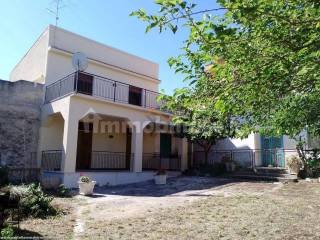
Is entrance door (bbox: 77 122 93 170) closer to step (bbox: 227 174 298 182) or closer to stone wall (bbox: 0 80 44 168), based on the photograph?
stone wall (bbox: 0 80 44 168)

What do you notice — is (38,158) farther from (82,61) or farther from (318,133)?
(318,133)

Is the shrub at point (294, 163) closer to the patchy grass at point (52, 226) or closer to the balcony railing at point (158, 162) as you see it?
the balcony railing at point (158, 162)

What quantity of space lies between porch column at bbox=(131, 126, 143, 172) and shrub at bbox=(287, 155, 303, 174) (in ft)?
23.1

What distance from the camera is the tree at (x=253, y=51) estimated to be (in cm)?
365

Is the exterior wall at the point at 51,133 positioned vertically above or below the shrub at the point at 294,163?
above

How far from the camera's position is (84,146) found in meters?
17.2

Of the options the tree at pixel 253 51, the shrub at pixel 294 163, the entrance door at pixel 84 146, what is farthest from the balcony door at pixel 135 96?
the tree at pixel 253 51

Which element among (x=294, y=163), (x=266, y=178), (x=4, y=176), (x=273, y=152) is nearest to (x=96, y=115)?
(x=4, y=176)

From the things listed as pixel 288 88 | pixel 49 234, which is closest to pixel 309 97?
pixel 288 88

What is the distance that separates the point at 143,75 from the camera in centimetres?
1948

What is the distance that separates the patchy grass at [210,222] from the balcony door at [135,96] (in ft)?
31.5

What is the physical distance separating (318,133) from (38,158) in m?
13.0

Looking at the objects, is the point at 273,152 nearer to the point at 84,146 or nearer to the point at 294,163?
the point at 294,163

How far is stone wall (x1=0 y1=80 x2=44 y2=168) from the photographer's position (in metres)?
14.3
